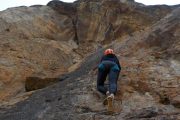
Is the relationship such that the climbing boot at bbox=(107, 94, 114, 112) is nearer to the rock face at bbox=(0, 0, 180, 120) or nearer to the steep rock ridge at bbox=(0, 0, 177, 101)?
the rock face at bbox=(0, 0, 180, 120)

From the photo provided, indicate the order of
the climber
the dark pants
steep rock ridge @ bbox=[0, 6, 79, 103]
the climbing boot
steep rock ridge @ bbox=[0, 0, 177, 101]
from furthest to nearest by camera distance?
steep rock ridge @ bbox=[0, 0, 177, 101] < steep rock ridge @ bbox=[0, 6, 79, 103] < the dark pants < the climber < the climbing boot

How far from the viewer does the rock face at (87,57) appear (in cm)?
1820

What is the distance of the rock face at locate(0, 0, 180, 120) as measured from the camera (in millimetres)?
18203

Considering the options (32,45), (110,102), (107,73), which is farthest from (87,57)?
(110,102)

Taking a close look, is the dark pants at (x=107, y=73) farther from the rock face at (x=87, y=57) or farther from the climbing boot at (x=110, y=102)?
the climbing boot at (x=110, y=102)

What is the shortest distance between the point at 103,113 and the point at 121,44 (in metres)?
8.43

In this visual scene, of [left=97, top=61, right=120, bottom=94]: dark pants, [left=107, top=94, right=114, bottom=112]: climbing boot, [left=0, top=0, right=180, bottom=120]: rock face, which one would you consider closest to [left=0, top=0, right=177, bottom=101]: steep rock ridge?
[left=0, top=0, right=180, bottom=120]: rock face


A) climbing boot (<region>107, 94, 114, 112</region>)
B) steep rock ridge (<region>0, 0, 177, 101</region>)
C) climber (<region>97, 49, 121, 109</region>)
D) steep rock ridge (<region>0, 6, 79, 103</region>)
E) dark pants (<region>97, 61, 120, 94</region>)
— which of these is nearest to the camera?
climbing boot (<region>107, 94, 114, 112</region>)

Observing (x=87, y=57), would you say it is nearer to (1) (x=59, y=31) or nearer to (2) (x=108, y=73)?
(1) (x=59, y=31)

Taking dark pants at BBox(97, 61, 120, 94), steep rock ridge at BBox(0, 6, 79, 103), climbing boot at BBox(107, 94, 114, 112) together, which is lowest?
climbing boot at BBox(107, 94, 114, 112)

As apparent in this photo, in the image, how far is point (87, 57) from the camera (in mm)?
27312

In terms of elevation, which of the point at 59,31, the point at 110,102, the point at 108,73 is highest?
the point at 59,31

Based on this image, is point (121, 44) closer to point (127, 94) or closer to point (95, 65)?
point (95, 65)

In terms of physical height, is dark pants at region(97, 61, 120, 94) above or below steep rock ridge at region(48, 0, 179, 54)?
below
